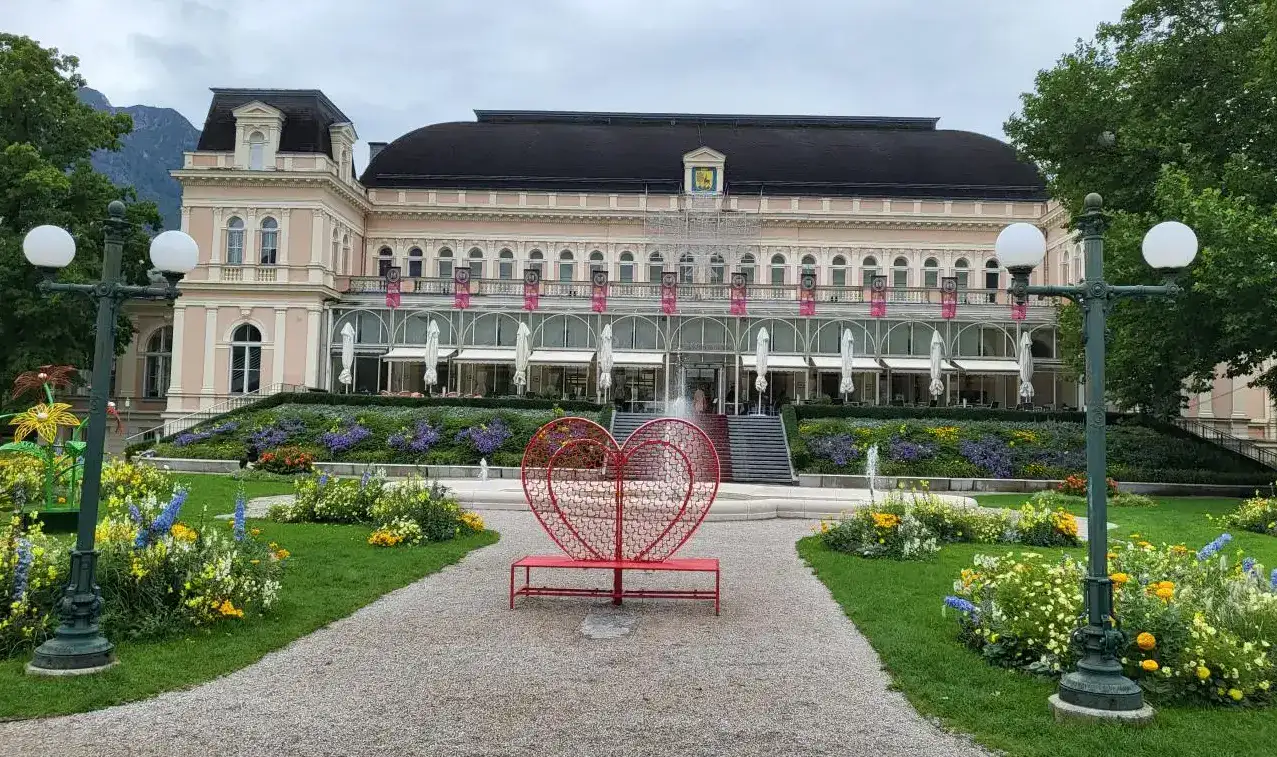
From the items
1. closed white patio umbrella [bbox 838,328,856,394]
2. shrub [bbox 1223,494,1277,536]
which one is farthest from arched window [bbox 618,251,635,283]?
shrub [bbox 1223,494,1277,536]

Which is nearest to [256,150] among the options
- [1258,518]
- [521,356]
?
[521,356]

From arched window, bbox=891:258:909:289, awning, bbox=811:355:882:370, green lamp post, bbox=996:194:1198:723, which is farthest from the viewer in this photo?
arched window, bbox=891:258:909:289

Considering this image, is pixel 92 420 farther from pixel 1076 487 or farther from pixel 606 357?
pixel 606 357

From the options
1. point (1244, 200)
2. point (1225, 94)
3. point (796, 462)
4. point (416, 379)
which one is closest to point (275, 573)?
point (796, 462)

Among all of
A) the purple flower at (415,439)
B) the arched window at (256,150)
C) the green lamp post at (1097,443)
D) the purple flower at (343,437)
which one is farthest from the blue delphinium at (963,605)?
the arched window at (256,150)

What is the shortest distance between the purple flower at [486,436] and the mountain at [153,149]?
134938mm

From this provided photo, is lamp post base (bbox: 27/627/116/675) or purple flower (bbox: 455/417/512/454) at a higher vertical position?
purple flower (bbox: 455/417/512/454)

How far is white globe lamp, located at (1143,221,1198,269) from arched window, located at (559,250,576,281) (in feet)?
135

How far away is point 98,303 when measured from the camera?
8.02m

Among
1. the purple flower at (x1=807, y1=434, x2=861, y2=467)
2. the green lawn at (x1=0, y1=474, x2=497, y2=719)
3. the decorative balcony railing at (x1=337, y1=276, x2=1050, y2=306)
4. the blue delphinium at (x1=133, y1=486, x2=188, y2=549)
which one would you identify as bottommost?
the green lawn at (x1=0, y1=474, x2=497, y2=719)

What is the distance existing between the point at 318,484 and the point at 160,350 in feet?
112

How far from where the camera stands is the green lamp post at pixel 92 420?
23.8 ft

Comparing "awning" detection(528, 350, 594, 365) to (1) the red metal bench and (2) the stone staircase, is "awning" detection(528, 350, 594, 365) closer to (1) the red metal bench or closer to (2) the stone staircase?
(2) the stone staircase

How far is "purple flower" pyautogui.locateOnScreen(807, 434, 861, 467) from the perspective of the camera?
1134 inches
